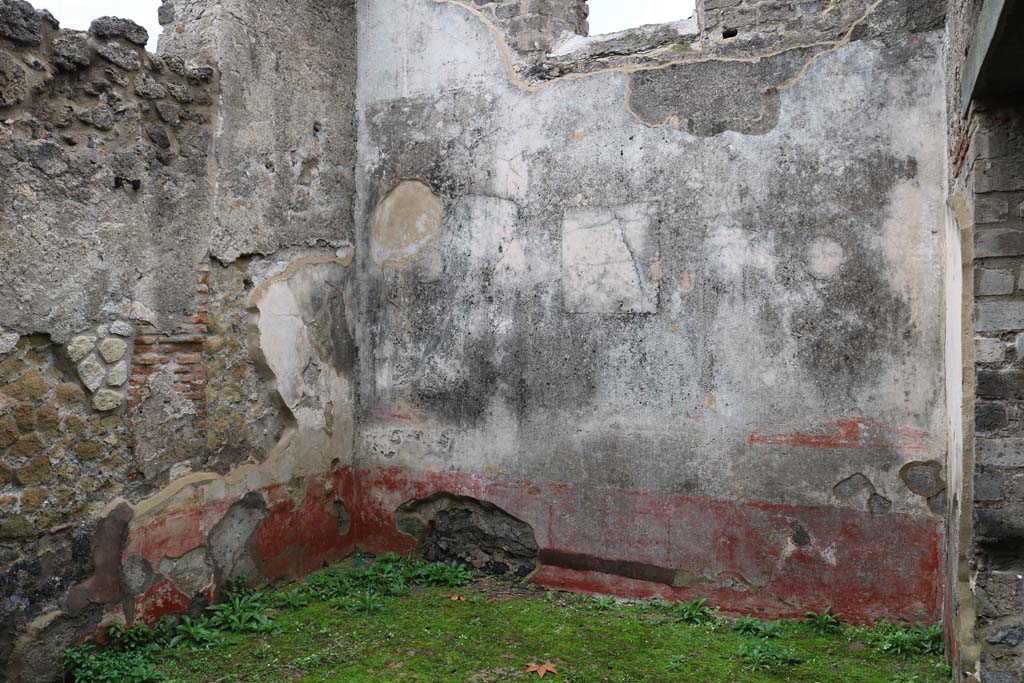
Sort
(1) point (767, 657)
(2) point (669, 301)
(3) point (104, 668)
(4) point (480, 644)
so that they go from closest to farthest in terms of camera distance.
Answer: (3) point (104, 668) → (1) point (767, 657) → (4) point (480, 644) → (2) point (669, 301)

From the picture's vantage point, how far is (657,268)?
3928 mm

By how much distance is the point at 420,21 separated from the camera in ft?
14.9

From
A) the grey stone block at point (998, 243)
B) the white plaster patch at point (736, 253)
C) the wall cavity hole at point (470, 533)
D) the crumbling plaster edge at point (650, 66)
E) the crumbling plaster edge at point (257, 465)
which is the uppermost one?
the crumbling plaster edge at point (650, 66)

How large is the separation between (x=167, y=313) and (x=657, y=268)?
7.19ft

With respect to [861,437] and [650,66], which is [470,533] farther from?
[650,66]

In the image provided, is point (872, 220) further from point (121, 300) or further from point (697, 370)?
point (121, 300)

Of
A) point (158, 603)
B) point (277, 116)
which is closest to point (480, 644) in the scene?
point (158, 603)

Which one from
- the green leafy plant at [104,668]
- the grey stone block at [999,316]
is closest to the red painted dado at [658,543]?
the green leafy plant at [104,668]

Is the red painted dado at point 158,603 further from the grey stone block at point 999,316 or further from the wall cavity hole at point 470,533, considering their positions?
the grey stone block at point 999,316

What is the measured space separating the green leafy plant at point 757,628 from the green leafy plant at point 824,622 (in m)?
0.14

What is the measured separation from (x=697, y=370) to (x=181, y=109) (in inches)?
101

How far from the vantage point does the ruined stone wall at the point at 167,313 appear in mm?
3061

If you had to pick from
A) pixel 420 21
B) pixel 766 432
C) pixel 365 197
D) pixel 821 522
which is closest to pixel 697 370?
pixel 766 432

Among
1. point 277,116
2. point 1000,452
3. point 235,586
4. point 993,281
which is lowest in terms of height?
point 235,586
